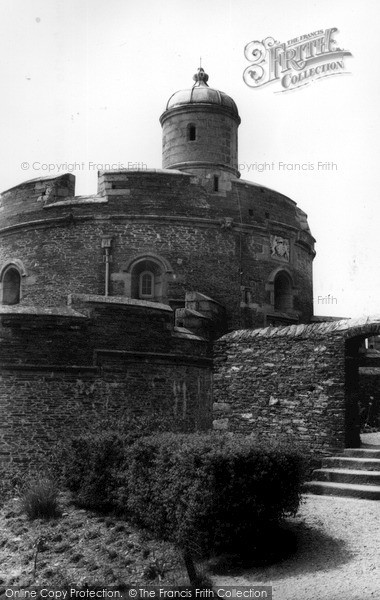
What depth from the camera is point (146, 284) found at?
2144 cm

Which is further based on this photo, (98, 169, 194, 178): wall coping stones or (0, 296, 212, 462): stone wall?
(98, 169, 194, 178): wall coping stones

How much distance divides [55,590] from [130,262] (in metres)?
12.7

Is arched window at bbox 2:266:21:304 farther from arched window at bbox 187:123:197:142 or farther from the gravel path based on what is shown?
the gravel path

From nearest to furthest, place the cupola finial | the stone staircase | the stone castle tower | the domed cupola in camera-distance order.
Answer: the stone staircase
the stone castle tower
the domed cupola
the cupola finial

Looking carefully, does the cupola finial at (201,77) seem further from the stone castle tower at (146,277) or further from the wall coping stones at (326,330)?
the wall coping stones at (326,330)

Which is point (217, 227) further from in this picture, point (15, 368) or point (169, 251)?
point (15, 368)

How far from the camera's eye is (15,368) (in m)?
15.0

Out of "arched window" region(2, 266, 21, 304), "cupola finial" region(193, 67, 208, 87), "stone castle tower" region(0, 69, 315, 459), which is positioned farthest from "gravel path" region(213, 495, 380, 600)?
"cupola finial" region(193, 67, 208, 87)

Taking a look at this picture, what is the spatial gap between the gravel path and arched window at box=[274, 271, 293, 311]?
13.4 metres

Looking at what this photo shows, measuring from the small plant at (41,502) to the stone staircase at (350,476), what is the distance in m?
4.20

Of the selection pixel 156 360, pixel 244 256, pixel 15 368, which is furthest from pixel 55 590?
pixel 244 256

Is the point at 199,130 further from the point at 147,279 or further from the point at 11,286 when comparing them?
the point at 11,286

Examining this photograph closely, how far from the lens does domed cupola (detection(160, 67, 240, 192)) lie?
24.1 metres

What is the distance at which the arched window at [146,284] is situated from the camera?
2128 centimetres
